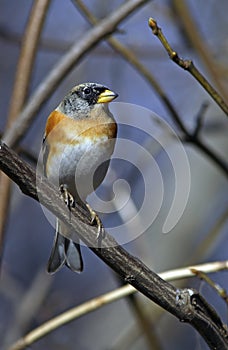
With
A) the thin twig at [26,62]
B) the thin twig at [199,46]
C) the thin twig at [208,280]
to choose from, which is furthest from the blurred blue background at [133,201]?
the thin twig at [208,280]

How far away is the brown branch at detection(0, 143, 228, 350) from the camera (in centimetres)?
122

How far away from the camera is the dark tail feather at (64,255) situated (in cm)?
195

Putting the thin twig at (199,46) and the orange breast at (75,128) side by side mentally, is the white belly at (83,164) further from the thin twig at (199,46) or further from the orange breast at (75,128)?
the thin twig at (199,46)

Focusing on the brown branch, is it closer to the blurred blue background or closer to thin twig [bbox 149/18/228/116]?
thin twig [bbox 149/18/228/116]

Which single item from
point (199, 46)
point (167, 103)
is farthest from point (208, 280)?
point (199, 46)

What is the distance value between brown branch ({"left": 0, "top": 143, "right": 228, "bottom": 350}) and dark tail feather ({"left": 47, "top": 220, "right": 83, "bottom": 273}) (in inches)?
22.5

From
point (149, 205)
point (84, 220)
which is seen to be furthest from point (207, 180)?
point (84, 220)

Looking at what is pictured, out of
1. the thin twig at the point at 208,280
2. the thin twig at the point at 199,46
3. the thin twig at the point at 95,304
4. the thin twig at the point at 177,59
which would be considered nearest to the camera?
the thin twig at the point at 177,59

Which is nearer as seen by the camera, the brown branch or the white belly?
the brown branch

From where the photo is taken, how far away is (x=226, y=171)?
215cm

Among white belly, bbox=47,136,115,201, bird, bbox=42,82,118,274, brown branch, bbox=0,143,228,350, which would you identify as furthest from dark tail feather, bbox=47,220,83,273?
brown branch, bbox=0,143,228,350

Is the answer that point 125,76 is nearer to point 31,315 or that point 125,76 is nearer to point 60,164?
point 31,315

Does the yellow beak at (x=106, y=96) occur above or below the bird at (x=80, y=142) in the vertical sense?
above

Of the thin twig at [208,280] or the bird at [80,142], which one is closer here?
the thin twig at [208,280]
